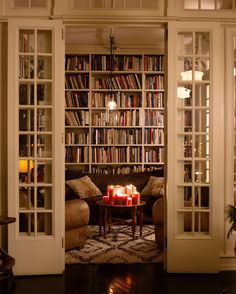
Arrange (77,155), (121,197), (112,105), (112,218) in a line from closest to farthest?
1. (121,197)
2. (112,218)
3. (112,105)
4. (77,155)

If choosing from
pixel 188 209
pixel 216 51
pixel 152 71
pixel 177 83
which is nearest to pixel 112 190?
pixel 188 209

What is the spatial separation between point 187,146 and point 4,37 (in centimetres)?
220

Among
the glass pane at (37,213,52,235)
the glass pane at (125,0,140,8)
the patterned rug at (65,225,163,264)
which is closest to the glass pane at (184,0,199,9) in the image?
the glass pane at (125,0,140,8)

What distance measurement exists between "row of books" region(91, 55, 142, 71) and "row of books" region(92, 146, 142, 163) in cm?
151

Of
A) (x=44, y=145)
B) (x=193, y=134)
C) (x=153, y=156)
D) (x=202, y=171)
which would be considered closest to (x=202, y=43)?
(x=193, y=134)

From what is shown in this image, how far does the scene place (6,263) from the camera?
3619mm

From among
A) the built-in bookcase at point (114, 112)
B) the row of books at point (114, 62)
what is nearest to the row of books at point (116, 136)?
the built-in bookcase at point (114, 112)

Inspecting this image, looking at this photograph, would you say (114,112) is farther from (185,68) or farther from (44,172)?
(44,172)

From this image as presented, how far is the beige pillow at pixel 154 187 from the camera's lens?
22.4ft

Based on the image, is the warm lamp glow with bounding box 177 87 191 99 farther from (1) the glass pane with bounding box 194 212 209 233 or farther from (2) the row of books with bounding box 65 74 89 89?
(2) the row of books with bounding box 65 74 89 89

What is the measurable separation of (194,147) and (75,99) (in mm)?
3852

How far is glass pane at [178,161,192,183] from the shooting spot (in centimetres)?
411

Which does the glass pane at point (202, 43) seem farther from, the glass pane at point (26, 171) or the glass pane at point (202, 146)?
the glass pane at point (26, 171)

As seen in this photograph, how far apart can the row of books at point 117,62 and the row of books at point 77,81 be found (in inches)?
11.0
